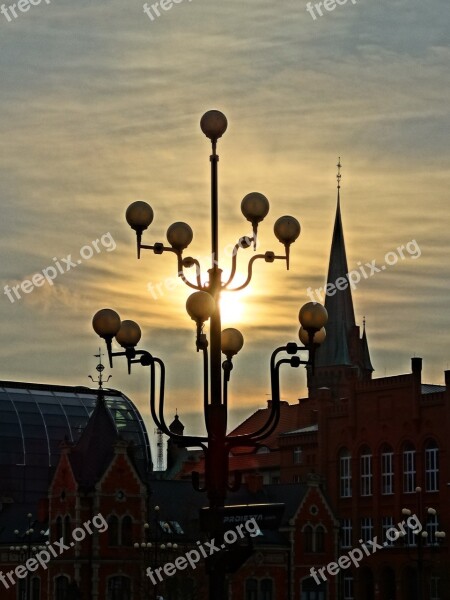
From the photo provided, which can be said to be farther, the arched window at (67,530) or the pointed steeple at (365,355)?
the pointed steeple at (365,355)

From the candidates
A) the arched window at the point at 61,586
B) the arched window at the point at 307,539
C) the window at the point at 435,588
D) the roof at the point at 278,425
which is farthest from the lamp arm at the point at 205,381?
the roof at the point at 278,425

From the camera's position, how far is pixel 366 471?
91.5 meters

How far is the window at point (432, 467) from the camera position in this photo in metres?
85.4

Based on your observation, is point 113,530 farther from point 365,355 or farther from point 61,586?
point 365,355

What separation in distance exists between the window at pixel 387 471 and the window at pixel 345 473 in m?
3.35

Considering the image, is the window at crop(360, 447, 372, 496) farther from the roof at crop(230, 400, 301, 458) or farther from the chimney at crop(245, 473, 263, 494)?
the roof at crop(230, 400, 301, 458)

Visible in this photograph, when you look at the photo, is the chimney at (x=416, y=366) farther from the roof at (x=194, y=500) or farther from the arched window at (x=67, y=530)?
the arched window at (x=67, y=530)

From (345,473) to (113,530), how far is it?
2554cm

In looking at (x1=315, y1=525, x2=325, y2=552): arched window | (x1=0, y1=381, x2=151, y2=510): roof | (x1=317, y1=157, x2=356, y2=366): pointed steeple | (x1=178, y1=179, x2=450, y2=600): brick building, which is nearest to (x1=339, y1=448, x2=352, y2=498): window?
(x1=178, y1=179, x2=450, y2=600): brick building

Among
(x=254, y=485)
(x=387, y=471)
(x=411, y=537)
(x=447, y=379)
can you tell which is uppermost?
(x=447, y=379)

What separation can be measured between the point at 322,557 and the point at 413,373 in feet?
50.0

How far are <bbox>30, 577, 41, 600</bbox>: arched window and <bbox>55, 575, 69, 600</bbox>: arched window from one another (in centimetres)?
230

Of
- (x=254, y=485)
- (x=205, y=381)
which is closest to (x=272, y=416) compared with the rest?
(x=205, y=381)

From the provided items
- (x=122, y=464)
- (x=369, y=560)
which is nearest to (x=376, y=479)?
(x=369, y=560)
